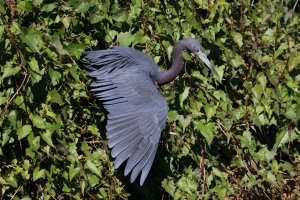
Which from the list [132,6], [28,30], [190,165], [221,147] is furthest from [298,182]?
[28,30]

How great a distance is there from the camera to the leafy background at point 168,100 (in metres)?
3.30

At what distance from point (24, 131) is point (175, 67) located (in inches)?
37.0

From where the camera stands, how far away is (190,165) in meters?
3.92

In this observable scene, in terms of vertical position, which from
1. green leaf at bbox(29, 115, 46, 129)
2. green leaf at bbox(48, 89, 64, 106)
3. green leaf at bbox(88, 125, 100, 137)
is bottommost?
green leaf at bbox(88, 125, 100, 137)

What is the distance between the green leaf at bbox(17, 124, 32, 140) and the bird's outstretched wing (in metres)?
0.38

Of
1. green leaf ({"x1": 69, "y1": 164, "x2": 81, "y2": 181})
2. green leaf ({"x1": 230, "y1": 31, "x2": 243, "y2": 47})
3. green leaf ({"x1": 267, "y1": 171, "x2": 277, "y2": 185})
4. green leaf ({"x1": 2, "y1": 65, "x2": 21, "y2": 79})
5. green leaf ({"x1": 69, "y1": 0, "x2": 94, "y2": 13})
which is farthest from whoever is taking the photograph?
green leaf ({"x1": 230, "y1": 31, "x2": 243, "y2": 47})

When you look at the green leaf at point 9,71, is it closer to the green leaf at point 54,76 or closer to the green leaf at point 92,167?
the green leaf at point 54,76

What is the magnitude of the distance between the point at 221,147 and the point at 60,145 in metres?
1.21

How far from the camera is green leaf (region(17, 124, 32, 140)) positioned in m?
3.22

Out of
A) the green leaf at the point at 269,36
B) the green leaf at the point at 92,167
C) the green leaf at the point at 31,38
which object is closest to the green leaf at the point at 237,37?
the green leaf at the point at 269,36

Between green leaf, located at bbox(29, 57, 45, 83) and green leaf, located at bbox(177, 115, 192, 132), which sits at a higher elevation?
green leaf, located at bbox(29, 57, 45, 83)

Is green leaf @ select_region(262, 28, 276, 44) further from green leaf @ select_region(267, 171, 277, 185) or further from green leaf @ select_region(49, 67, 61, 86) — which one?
green leaf @ select_region(49, 67, 61, 86)

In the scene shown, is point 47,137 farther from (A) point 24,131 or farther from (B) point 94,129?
(B) point 94,129

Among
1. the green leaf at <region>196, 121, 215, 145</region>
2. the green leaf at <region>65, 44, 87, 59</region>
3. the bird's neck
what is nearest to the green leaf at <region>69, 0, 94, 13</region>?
the green leaf at <region>65, 44, 87, 59</region>
